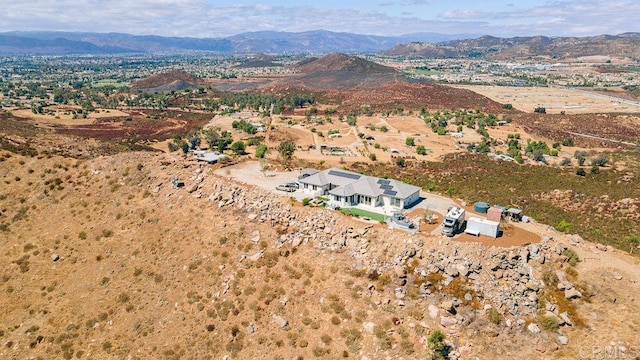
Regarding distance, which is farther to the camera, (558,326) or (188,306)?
(188,306)

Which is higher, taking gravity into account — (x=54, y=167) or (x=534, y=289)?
(x=54, y=167)

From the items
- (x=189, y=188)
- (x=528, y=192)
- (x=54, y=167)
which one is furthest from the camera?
(x=528, y=192)

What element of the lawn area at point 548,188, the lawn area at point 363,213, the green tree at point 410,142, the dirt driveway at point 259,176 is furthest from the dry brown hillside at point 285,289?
the green tree at point 410,142

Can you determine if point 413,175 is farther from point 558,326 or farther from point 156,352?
point 156,352

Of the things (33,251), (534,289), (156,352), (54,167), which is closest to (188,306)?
(156,352)

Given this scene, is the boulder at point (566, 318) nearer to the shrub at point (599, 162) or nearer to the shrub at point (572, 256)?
the shrub at point (572, 256)

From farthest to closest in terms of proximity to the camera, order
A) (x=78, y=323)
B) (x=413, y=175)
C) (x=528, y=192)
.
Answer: (x=413, y=175) < (x=528, y=192) < (x=78, y=323)
